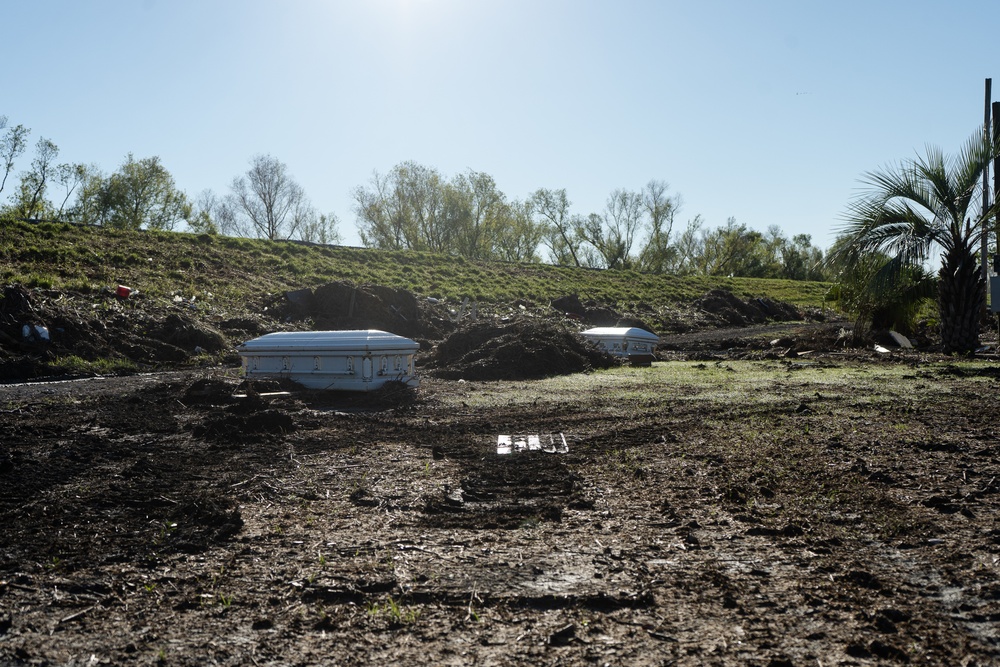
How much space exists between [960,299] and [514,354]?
9.47 metres

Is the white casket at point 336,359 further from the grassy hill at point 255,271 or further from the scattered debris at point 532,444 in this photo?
the grassy hill at point 255,271

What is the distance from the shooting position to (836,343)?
23.1 m

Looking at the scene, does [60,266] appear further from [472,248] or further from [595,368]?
[472,248]

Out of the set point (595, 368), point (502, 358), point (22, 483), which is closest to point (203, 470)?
point (22, 483)

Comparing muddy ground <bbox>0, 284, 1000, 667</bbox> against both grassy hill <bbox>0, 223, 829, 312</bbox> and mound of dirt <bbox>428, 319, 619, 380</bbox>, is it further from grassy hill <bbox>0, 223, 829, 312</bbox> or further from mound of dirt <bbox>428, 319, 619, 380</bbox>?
grassy hill <bbox>0, 223, 829, 312</bbox>

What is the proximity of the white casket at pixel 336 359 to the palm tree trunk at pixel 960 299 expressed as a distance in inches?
454

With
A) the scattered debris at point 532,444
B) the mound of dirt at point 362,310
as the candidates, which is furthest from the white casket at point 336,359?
the mound of dirt at point 362,310

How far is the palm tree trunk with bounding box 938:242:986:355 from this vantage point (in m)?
17.4

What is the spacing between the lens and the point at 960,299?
17922mm

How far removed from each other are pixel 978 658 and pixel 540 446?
16.9ft

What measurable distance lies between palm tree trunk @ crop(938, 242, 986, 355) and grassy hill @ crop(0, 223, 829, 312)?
18.3 metres

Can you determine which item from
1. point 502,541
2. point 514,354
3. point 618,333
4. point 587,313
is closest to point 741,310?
point 587,313

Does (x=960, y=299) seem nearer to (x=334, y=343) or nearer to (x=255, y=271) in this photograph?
(x=334, y=343)

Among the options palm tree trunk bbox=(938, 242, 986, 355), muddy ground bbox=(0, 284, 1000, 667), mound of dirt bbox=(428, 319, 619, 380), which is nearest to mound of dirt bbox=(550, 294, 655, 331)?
mound of dirt bbox=(428, 319, 619, 380)
